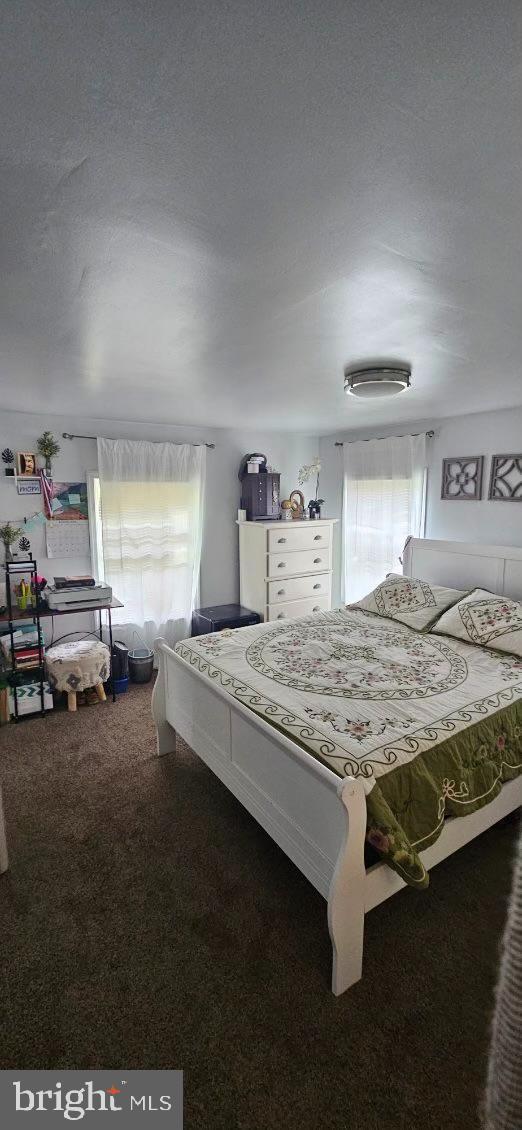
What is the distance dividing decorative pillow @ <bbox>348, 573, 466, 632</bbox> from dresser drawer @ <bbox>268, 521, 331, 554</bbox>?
100cm

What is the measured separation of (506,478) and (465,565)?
2.29 ft

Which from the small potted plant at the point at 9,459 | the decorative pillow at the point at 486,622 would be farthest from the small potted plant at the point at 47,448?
Result: the decorative pillow at the point at 486,622

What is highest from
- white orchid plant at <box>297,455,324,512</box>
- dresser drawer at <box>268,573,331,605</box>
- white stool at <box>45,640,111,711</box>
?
white orchid plant at <box>297,455,324,512</box>

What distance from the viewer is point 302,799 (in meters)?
1.74

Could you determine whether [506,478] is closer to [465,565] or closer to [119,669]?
[465,565]

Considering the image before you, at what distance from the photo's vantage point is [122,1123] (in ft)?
3.93

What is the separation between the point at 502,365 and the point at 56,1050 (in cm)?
303

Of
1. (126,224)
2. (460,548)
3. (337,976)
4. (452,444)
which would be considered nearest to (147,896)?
(337,976)

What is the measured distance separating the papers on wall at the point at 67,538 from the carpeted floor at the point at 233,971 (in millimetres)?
1981

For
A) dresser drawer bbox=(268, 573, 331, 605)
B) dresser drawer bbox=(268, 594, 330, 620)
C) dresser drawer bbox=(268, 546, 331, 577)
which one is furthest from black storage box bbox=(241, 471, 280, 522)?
dresser drawer bbox=(268, 594, 330, 620)

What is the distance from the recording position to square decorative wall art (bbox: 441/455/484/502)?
369 cm

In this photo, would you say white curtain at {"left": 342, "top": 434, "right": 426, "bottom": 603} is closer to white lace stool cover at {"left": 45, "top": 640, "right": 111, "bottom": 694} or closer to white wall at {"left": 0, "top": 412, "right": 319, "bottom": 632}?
white wall at {"left": 0, "top": 412, "right": 319, "bottom": 632}

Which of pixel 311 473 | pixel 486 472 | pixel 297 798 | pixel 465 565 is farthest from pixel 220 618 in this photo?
pixel 297 798

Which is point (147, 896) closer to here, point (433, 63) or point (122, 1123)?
point (122, 1123)
